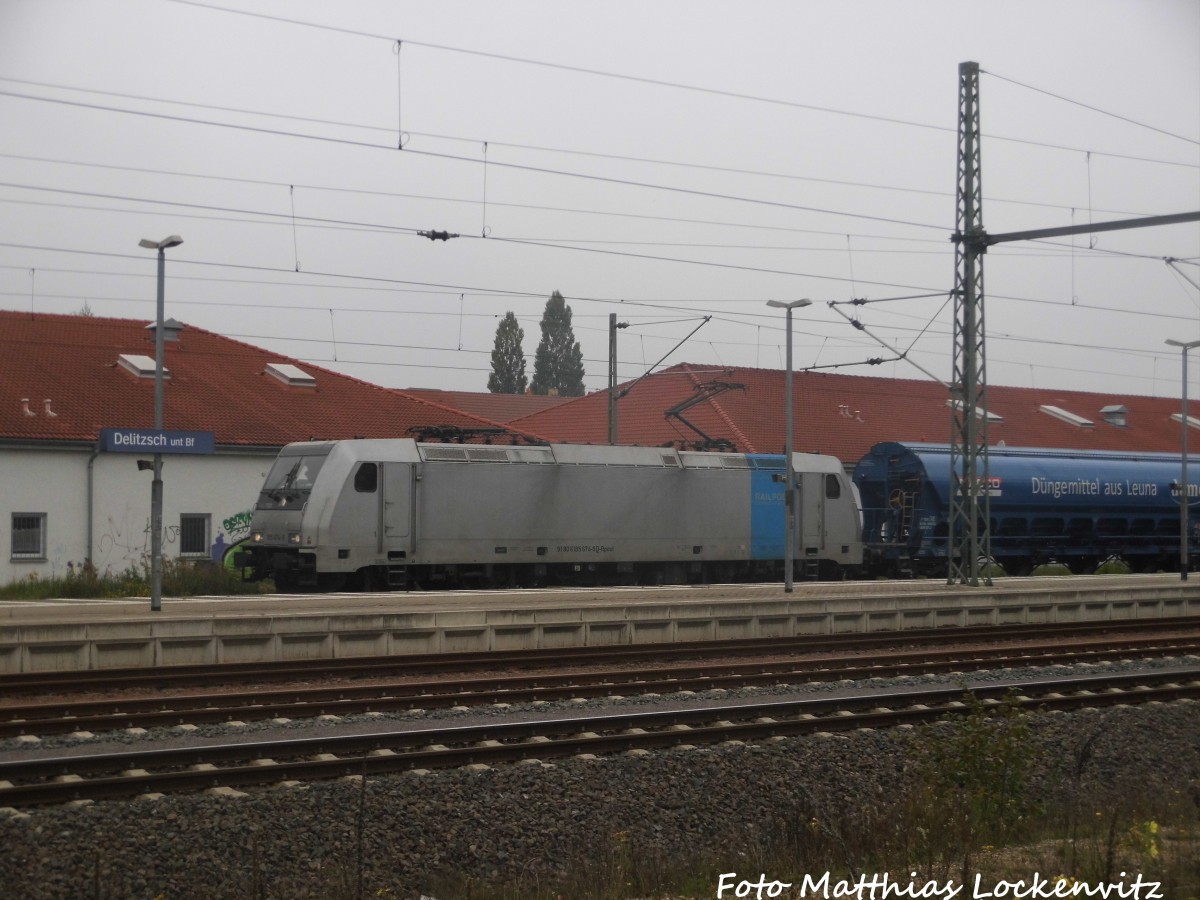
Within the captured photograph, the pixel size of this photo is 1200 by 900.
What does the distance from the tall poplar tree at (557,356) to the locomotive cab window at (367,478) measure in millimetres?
55711

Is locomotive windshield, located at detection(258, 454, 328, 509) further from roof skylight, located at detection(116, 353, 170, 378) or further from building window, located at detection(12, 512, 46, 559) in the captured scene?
roof skylight, located at detection(116, 353, 170, 378)

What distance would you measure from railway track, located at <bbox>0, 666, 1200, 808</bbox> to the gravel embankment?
36 centimetres

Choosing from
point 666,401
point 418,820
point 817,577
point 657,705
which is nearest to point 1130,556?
point 817,577

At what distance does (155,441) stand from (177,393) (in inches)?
604

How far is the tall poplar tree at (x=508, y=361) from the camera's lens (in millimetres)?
79062

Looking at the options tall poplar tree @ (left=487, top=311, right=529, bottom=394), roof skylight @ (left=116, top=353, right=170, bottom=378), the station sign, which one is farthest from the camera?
tall poplar tree @ (left=487, top=311, right=529, bottom=394)

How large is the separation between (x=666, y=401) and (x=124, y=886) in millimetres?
40345

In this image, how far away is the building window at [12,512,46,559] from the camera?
2919 cm

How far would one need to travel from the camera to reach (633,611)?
20.0 meters

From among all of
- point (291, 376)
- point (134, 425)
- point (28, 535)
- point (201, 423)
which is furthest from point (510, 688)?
point (291, 376)

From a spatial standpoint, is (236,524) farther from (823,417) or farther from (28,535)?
(823,417)

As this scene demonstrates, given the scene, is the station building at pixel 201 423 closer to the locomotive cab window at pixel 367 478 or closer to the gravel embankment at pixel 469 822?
the locomotive cab window at pixel 367 478

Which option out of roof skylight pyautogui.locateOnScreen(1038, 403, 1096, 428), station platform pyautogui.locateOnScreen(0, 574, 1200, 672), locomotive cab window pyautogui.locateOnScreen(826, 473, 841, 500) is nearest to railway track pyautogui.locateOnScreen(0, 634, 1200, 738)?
station platform pyautogui.locateOnScreen(0, 574, 1200, 672)

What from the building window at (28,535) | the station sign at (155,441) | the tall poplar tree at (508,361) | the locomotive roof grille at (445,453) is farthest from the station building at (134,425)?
the tall poplar tree at (508,361)
